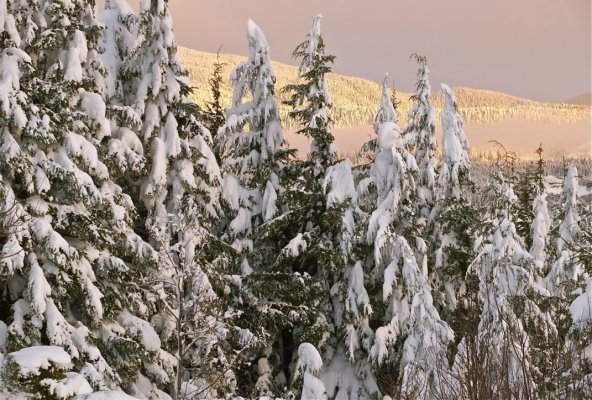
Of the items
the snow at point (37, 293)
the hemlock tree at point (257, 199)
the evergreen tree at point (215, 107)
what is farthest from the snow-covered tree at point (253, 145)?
the snow at point (37, 293)

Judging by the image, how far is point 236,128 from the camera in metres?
20.5

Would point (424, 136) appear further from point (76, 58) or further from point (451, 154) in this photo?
point (76, 58)

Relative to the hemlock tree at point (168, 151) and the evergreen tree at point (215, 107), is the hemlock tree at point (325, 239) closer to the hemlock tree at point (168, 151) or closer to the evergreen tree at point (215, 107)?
the hemlock tree at point (168, 151)

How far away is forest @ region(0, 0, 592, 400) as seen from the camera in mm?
12305

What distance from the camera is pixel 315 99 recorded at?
19469mm

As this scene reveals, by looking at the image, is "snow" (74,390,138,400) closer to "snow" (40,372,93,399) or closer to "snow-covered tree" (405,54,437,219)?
"snow" (40,372,93,399)

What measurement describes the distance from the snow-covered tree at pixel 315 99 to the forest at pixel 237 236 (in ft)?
0.20

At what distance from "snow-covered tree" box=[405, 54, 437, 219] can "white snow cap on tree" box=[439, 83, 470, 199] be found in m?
0.54

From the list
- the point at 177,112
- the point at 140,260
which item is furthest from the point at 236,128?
the point at 140,260

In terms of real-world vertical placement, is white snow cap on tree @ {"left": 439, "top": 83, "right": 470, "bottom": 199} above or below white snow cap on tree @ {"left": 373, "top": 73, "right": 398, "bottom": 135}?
below

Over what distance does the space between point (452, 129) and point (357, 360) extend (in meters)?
9.25

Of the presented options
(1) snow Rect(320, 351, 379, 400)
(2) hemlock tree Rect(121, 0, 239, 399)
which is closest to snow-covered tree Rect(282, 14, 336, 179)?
(2) hemlock tree Rect(121, 0, 239, 399)

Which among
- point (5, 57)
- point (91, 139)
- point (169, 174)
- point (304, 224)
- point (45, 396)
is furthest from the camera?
point (304, 224)

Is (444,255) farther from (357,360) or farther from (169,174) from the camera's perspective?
(169,174)
